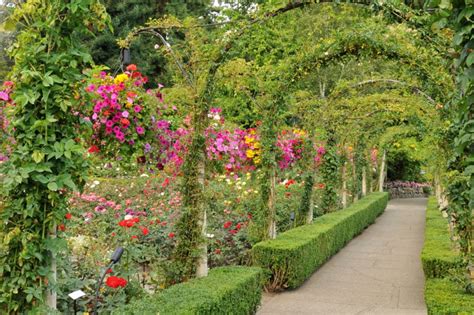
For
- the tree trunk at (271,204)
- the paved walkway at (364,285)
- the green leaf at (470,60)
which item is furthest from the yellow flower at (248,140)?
the green leaf at (470,60)

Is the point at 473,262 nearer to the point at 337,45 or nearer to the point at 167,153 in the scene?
the point at 337,45

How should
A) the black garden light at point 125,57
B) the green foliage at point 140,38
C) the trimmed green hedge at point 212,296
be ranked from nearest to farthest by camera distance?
the trimmed green hedge at point 212,296 < the black garden light at point 125,57 < the green foliage at point 140,38

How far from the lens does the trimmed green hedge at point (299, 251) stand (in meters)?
5.93

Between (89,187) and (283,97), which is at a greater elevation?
(283,97)

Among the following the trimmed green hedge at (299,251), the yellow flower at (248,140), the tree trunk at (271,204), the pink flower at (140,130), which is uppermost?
the yellow flower at (248,140)

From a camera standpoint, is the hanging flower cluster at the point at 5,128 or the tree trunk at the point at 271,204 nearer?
the hanging flower cluster at the point at 5,128

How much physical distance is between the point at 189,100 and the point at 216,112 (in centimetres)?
30

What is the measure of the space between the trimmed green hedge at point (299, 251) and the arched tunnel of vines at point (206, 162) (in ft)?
0.09

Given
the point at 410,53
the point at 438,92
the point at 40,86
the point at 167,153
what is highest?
the point at 410,53

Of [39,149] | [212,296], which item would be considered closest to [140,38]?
[212,296]

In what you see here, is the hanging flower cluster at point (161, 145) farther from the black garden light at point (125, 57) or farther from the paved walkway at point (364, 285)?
the paved walkway at point (364, 285)

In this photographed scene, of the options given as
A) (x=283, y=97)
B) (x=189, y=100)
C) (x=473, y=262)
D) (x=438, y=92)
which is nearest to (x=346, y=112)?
(x=283, y=97)

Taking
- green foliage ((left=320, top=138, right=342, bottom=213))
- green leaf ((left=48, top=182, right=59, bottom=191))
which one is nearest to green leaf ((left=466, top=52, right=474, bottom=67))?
green leaf ((left=48, top=182, right=59, bottom=191))

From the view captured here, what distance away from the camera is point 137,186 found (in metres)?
8.56
